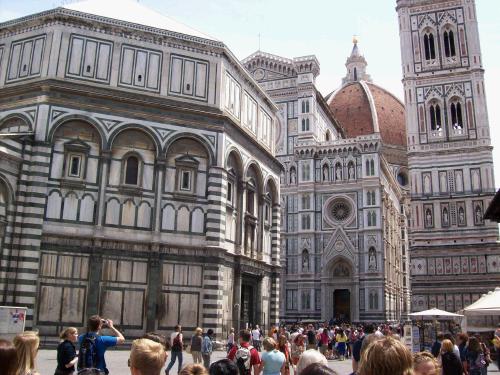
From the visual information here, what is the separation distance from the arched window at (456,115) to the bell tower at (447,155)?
0.28ft

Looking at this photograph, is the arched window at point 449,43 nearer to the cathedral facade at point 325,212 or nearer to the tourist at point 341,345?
the cathedral facade at point 325,212

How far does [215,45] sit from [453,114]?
3237 centimetres

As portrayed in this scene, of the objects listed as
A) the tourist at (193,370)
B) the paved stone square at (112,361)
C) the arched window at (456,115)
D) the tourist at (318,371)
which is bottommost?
the paved stone square at (112,361)

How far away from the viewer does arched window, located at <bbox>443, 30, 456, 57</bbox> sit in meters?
51.1

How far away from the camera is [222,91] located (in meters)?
23.9

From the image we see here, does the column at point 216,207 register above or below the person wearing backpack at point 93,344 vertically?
above

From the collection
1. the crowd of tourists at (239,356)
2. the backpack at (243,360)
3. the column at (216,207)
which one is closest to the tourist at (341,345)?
the column at (216,207)

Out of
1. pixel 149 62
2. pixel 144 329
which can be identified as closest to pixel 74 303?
pixel 144 329

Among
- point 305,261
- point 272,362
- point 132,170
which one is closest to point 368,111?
→ point 305,261

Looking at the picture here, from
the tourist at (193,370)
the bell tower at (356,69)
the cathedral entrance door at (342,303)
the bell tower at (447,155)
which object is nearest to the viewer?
the tourist at (193,370)

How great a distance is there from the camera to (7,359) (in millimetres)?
3719

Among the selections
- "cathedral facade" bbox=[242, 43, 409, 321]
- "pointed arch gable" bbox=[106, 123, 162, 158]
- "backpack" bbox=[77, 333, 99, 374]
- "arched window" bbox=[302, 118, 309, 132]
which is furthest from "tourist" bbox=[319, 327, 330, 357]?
"arched window" bbox=[302, 118, 309, 132]

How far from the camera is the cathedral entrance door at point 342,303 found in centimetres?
4809

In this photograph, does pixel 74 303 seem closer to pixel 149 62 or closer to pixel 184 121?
pixel 184 121
